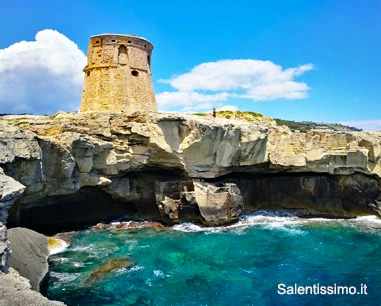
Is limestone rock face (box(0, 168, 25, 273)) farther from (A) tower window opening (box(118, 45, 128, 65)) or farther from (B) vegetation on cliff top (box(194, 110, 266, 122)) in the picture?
(B) vegetation on cliff top (box(194, 110, 266, 122))

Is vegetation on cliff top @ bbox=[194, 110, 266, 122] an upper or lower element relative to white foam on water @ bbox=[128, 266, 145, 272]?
upper

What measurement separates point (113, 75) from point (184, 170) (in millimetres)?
13237

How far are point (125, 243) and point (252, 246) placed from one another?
940 centimetres

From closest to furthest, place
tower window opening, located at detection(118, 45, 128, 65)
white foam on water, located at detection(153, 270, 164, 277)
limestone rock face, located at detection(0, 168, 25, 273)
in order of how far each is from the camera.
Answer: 1. limestone rock face, located at detection(0, 168, 25, 273)
2. white foam on water, located at detection(153, 270, 164, 277)
3. tower window opening, located at detection(118, 45, 128, 65)

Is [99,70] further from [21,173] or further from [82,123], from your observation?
[21,173]

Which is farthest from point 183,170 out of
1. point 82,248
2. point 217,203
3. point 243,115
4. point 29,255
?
point 243,115

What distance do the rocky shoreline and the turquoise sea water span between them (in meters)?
3.62

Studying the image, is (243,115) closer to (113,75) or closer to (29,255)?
(113,75)

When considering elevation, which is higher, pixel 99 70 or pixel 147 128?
pixel 99 70

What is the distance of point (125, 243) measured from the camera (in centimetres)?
2564

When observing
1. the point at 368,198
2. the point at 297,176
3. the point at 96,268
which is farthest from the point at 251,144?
the point at 96,268

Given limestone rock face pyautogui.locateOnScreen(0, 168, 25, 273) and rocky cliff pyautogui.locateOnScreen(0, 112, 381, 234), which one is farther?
rocky cliff pyautogui.locateOnScreen(0, 112, 381, 234)

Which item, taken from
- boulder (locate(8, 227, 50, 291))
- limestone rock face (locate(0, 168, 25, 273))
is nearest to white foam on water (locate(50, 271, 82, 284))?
boulder (locate(8, 227, 50, 291))

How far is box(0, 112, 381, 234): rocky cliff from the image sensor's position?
2684cm
